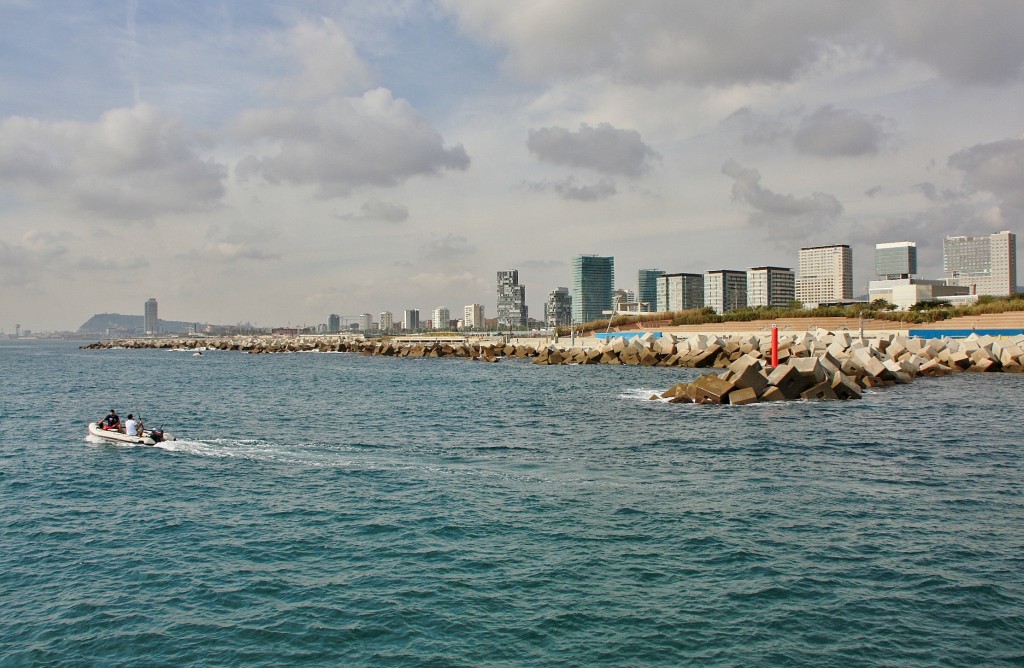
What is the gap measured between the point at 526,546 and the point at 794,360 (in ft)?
108

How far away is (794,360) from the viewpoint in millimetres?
44188

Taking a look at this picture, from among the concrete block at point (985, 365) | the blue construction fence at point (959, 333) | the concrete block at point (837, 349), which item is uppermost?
the blue construction fence at point (959, 333)

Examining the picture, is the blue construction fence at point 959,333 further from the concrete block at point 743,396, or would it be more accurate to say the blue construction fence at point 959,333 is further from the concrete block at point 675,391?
the concrete block at point 675,391

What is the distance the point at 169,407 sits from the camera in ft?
145

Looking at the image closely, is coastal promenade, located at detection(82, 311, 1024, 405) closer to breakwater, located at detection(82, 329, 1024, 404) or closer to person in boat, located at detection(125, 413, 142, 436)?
breakwater, located at detection(82, 329, 1024, 404)

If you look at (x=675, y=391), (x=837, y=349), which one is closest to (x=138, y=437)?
(x=675, y=391)

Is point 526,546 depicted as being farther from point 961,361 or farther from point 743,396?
point 961,361

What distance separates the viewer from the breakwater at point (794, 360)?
40.1 m

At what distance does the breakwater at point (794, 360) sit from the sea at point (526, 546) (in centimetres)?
751

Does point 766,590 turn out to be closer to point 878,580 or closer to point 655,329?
point 878,580

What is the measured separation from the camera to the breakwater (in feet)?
132

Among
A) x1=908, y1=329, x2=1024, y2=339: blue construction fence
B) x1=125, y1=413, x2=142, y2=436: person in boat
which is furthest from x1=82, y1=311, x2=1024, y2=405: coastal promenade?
x1=125, y1=413, x2=142, y2=436: person in boat

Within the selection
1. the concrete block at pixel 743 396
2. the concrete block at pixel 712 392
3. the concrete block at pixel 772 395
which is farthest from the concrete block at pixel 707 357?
the concrete block at pixel 743 396

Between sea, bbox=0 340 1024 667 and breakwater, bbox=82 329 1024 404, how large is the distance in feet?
24.7
